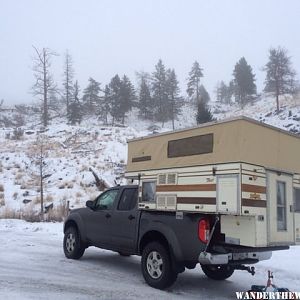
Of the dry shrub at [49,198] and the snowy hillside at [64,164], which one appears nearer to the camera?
the dry shrub at [49,198]

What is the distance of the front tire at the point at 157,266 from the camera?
8.03 m

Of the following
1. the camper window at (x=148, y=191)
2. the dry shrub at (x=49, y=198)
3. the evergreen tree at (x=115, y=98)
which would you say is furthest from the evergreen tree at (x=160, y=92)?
the camper window at (x=148, y=191)

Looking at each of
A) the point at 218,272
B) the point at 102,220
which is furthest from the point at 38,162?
the point at 218,272

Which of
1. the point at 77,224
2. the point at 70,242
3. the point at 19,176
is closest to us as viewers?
the point at 77,224

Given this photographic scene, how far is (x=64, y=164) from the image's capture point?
32.6 m

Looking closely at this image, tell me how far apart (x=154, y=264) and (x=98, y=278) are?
1.28 meters

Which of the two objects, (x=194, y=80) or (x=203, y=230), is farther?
(x=194, y=80)

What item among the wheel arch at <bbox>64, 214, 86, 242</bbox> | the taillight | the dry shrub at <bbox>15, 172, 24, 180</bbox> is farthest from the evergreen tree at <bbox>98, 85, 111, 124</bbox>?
the taillight

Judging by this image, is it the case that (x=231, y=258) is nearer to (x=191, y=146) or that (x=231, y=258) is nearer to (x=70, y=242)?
(x=191, y=146)

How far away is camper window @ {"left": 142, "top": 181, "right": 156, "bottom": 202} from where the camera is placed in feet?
29.5

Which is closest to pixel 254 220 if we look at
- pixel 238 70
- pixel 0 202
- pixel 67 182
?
pixel 0 202

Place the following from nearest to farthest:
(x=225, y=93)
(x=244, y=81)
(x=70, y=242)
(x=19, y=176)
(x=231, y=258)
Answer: (x=231, y=258) < (x=70, y=242) < (x=19, y=176) < (x=244, y=81) < (x=225, y=93)

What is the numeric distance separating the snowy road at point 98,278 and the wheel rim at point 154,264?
0.28m

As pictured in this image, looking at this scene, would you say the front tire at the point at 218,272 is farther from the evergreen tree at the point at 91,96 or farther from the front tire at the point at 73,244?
the evergreen tree at the point at 91,96
